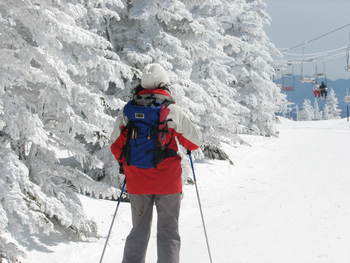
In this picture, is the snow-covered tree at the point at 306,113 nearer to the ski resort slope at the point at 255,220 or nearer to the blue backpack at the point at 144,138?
the ski resort slope at the point at 255,220

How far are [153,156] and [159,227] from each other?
82 centimetres

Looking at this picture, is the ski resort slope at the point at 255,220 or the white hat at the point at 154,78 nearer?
the white hat at the point at 154,78

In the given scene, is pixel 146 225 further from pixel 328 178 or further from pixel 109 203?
pixel 328 178

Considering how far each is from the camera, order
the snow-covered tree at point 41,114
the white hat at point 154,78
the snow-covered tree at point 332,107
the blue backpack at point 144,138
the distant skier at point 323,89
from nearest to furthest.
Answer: the blue backpack at point 144,138 → the white hat at point 154,78 → the snow-covered tree at point 41,114 → the distant skier at point 323,89 → the snow-covered tree at point 332,107

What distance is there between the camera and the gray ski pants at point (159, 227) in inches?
193

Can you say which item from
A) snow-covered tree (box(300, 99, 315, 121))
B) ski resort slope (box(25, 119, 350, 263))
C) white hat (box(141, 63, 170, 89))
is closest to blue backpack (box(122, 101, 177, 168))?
white hat (box(141, 63, 170, 89))

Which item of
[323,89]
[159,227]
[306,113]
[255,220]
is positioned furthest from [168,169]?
[306,113]

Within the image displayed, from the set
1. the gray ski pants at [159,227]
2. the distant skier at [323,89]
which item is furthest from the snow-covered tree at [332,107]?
the gray ski pants at [159,227]

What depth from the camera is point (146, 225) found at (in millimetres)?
5031

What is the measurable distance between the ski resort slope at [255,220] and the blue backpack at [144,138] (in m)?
2.31

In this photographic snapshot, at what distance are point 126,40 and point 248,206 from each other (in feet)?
16.5

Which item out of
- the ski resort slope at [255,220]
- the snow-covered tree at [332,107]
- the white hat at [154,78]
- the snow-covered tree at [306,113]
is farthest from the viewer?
the snow-covered tree at [306,113]

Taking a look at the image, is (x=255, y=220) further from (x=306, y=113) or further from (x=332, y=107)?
(x=306, y=113)

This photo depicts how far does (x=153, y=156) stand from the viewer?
4.71 metres
